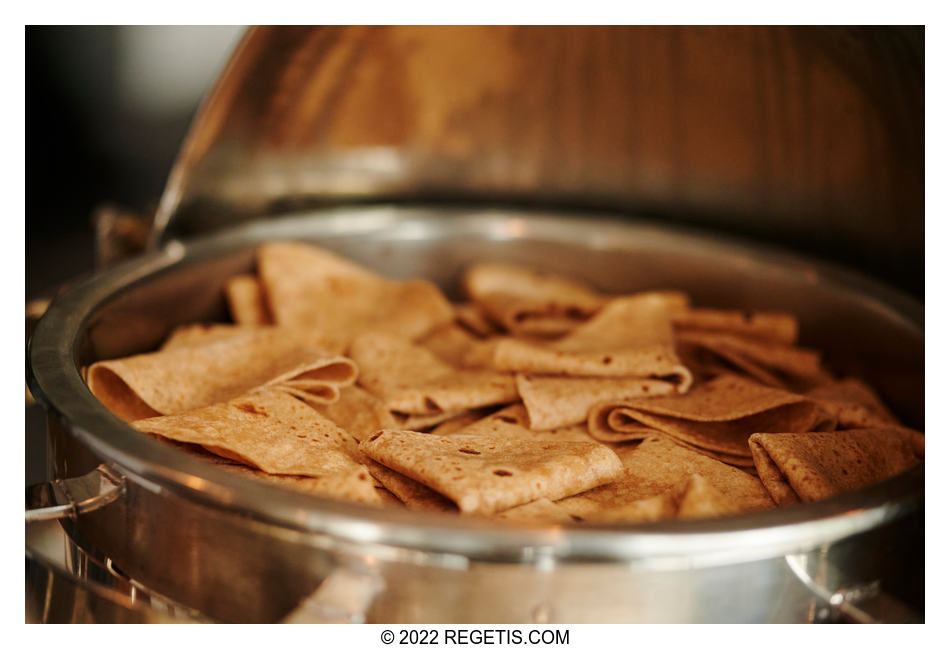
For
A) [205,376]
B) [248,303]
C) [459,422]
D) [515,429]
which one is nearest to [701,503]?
[515,429]

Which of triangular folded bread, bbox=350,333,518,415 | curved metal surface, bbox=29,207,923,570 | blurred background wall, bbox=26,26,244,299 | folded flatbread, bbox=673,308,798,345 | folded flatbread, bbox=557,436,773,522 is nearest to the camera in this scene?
curved metal surface, bbox=29,207,923,570

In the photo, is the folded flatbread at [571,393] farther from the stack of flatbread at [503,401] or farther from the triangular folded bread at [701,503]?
the triangular folded bread at [701,503]

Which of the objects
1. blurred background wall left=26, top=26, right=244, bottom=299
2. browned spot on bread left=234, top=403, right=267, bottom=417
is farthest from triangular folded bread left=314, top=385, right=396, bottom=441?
blurred background wall left=26, top=26, right=244, bottom=299

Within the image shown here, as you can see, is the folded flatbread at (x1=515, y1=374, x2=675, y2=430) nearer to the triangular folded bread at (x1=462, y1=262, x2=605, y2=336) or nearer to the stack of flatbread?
the stack of flatbread

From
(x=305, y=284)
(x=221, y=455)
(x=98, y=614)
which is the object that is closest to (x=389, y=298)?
(x=305, y=284)

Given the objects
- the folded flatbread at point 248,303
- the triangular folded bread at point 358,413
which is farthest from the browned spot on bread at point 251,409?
the folded flatbread at point 248,303

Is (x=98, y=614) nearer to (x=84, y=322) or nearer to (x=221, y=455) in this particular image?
(x=221, y=455)
